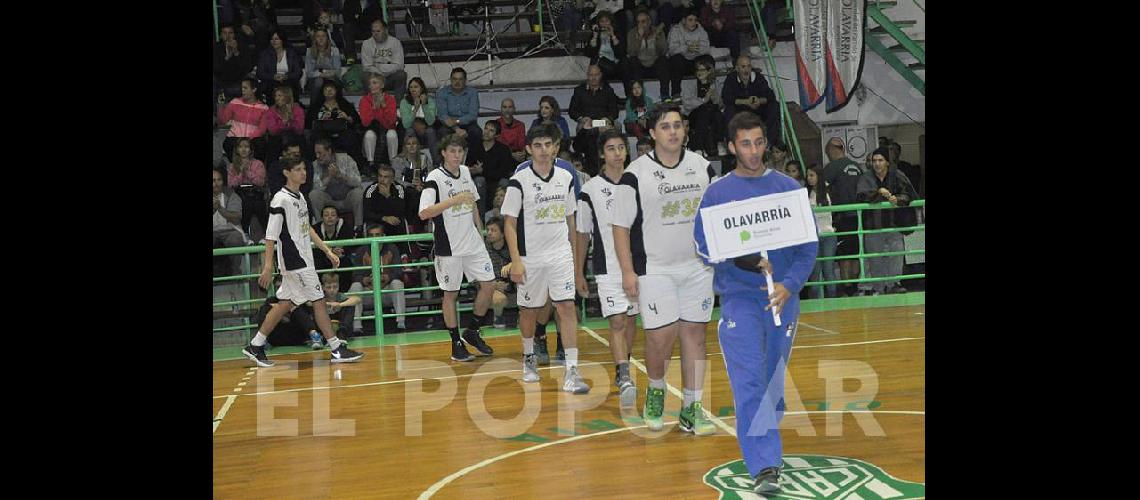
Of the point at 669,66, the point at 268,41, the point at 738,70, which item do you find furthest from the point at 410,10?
the point at 738,70

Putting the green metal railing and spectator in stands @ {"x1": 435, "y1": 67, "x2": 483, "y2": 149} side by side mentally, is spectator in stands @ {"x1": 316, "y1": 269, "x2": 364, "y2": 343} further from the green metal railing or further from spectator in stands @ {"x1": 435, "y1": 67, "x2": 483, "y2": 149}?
spectator in stands @ {"x1": 435, "y1": 67, "x2": 483, "y2": 149}

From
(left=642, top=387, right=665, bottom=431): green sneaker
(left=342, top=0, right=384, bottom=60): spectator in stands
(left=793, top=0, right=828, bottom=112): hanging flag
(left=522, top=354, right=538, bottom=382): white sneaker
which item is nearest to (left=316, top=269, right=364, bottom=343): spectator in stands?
(left=522, top=354, right=538, bottom=382): white sneaker

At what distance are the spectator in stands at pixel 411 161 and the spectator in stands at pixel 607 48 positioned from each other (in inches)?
132

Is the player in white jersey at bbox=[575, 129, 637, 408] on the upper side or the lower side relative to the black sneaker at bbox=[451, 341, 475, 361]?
upper

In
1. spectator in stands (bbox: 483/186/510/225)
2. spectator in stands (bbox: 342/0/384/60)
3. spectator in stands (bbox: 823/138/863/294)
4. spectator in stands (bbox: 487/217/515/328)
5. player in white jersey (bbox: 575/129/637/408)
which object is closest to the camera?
player in white jersey (bbox: 575/129/637/408)

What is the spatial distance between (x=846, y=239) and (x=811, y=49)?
269cm

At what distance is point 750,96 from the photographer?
1538 cm

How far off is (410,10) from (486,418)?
37.0 feet

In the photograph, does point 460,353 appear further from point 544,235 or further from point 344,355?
point 544,235

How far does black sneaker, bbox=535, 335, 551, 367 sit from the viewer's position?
10361mm

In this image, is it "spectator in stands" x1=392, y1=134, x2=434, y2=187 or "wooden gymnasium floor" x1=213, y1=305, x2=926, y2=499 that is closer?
"wooden gymnasium floor" x1=213, y1=305, x2=926, y2=499

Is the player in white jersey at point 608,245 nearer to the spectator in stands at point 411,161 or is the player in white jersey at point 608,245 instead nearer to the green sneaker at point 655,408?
the green sneaker at point 655,408

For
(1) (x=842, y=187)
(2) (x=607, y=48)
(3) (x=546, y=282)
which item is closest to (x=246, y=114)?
(2) (x=607, y=48)

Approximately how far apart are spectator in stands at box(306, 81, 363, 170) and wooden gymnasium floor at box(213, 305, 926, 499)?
4418mm
